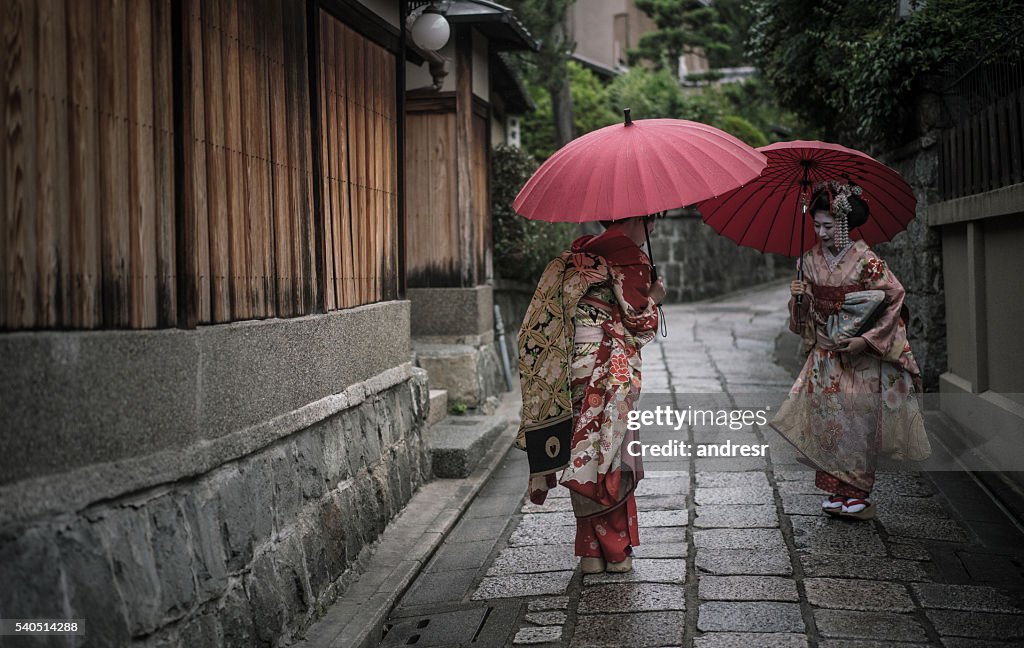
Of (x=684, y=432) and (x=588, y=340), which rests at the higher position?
(x=588, y=340)

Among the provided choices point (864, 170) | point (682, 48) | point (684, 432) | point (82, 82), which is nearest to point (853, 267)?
point (864, 170)

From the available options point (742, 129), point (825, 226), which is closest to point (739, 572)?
point (825, 226)

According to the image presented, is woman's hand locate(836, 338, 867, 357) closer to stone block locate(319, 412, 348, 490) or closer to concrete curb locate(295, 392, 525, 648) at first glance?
concrete curb locate(295, 392, 525, 648)

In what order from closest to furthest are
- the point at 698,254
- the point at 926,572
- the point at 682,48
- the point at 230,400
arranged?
the point at 230,400
the point at 926,572
the point at 698,254
the point at 682,48

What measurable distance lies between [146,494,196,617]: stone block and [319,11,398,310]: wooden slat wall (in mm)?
2198

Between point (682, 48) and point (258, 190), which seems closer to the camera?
point (258, 190)

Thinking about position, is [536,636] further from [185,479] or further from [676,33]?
[676,33]

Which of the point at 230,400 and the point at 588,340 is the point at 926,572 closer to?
the point at 588,340

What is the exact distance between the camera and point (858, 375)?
6.47 meters

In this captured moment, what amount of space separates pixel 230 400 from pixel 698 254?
→ 23.2m

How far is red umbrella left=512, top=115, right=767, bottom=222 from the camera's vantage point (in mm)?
5098

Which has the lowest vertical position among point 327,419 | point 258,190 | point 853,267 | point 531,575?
point 531,575

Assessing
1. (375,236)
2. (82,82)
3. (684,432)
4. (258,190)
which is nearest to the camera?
(82,82)

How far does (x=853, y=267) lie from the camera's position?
6348 millimetres
